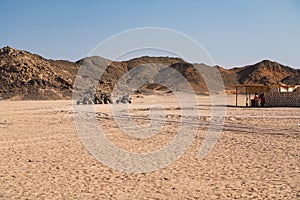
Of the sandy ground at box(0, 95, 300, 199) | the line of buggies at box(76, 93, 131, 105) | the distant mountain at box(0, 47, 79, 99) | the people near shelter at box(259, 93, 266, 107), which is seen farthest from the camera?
the distant mountain at box(0, 47, 79, 99)

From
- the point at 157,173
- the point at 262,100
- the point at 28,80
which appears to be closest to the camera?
the point at 157,173

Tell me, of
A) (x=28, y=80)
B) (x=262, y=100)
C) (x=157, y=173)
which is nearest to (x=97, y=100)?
(x=262, y=100)

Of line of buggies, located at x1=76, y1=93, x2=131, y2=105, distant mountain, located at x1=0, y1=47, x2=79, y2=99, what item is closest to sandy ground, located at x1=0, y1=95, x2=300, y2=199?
line of buggies, located at x1=76, y1=93, x2=131, y2=105

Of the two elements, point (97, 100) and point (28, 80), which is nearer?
point (97, 100)

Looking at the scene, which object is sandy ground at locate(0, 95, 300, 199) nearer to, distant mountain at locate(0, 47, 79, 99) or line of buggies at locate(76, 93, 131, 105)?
line of buggies at locate(76, 93, 131, 105)

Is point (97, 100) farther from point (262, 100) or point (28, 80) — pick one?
point (28, 80)

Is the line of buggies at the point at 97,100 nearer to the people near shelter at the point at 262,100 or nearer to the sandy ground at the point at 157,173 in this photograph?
the people near shelter at the point at 262,100

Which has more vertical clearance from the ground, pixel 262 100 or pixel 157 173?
pixel 262 100

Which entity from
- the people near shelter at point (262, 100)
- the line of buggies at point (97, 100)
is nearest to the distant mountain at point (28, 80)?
the line of buggies at point (97, 100)

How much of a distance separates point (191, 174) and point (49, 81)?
5803 cm

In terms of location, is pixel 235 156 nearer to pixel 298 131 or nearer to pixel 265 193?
pixel 265 193

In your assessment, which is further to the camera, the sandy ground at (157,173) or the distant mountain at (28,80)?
the distant mountain at (28,80)

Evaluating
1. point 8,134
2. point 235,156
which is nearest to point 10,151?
point 8,134

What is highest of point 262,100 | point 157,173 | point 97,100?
point 97,100
